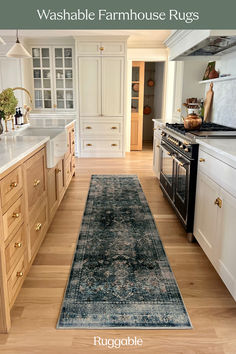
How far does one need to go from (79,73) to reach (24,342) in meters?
5.36

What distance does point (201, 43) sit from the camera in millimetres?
2830

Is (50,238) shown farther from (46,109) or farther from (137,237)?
(46,109)

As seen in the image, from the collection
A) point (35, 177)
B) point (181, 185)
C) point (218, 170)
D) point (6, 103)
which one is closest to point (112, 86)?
point (181, 185)

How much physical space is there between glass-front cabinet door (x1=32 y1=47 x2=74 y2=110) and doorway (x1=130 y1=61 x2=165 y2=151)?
1.47 m

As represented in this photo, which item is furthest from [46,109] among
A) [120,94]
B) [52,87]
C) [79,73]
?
[120,94]

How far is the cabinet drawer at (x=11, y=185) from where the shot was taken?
1551mm

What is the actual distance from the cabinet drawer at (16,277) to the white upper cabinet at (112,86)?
471 cm

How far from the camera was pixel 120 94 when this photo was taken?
6180mm

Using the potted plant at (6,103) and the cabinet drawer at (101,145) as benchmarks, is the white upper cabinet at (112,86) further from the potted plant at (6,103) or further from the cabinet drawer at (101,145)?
the potted plant at (6,103)

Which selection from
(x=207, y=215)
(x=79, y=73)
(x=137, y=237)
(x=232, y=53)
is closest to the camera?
(x=207, y=215)

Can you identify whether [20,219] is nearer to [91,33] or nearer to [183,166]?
[183,166]

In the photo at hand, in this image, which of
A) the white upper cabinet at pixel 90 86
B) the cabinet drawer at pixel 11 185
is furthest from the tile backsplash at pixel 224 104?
the white upper cabinet at pixel 90 86

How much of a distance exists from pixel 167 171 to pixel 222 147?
5.00 ft

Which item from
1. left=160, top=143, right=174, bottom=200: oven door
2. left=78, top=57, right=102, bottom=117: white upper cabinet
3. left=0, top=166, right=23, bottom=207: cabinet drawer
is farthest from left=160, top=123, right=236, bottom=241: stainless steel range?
left=78, top=57, right=102, bottom=117: white upper cabinet
